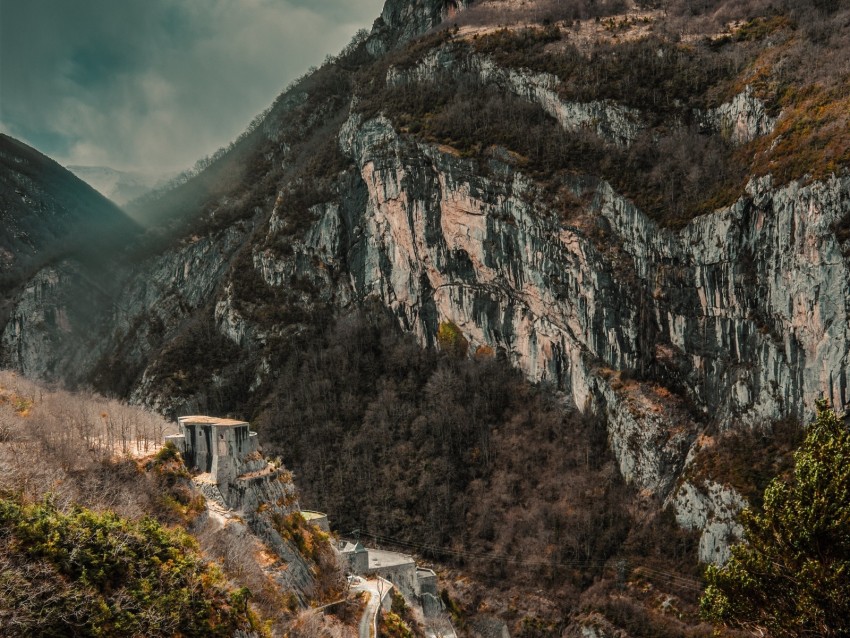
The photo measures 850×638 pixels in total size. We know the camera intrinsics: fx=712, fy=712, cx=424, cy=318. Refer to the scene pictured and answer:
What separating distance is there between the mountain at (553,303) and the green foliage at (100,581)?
41234 mm

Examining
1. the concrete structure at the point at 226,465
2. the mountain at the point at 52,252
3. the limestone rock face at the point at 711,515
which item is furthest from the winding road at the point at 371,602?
the mountain at the point at 52,252

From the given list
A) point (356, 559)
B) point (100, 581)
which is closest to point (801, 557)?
point (100, 581)

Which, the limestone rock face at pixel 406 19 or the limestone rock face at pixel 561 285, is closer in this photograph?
the limestone rock face at pixel 561 285

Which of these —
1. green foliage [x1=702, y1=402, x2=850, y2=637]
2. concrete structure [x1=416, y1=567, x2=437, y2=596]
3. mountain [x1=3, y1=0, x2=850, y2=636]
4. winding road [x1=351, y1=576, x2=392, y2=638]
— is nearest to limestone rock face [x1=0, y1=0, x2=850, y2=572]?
mountain [x1=3, y1=0, x2=850, y2=636]

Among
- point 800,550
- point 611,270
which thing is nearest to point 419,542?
point 611,270

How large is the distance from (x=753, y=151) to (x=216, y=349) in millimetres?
65347

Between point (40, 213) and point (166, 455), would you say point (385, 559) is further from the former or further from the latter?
point (40, 213)

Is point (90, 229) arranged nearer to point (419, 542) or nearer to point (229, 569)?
point (419, 542)

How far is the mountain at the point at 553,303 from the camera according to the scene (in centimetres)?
5366

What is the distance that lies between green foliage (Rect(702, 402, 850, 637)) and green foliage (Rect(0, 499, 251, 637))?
12.4 m

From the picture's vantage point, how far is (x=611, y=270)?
217ft

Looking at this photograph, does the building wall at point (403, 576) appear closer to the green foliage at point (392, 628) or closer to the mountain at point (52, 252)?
the green foliage at point (392, 628)

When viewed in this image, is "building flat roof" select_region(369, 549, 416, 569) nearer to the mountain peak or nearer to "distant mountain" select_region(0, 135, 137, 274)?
the mountain peak

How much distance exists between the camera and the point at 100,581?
14914 mm
